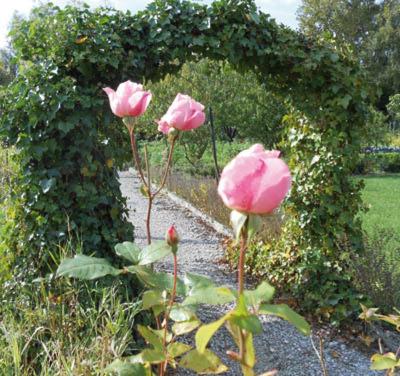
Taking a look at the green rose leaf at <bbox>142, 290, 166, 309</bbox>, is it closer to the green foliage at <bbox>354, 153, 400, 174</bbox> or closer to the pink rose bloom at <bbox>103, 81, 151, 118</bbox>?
the pink rose bloom at <bbox>103, 81, 151, 118</bbox>

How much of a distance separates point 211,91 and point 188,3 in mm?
7902

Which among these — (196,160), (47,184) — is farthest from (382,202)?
(47,184)

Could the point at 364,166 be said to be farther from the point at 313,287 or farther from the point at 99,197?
the point at 99,197

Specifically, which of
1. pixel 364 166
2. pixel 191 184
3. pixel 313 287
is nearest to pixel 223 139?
pixel 364 166

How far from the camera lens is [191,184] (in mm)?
10164

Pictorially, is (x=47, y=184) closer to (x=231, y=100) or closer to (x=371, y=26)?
(x=231, y=100)

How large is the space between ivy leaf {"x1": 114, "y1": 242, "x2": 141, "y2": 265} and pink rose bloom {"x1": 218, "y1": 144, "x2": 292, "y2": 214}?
15.2 inches

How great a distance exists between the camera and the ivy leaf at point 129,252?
1.05m

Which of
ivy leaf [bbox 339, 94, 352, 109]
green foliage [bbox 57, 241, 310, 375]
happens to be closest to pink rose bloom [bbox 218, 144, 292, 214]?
green foliage [bbox 57, 241, 310, 375]

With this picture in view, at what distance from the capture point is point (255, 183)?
72 centimetres

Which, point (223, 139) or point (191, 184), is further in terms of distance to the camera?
point (223, 139)

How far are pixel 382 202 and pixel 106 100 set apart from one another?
801 cm

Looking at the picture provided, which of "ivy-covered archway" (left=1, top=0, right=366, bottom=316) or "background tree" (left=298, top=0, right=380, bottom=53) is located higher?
"background tree" (left=298, top=0, right=380, bottom=53)

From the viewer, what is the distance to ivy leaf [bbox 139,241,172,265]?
984 millimetres
